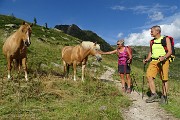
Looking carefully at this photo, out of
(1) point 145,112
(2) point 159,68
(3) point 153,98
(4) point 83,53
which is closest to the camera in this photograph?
(1) point 145,112

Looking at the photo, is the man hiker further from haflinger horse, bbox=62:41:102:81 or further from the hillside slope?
the hillside slope

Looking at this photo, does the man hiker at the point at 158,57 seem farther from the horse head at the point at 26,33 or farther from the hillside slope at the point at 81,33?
the hillside slope at the point at 81,33

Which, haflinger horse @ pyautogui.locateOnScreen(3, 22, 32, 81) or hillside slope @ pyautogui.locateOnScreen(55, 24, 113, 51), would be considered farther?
hillside slope @ pyautogui.locateOnScreen(55, 24, 113, 51)

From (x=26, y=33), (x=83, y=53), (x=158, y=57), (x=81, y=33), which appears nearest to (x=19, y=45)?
(x=26, y=33)

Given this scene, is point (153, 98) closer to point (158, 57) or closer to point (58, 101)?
point (158, 57)

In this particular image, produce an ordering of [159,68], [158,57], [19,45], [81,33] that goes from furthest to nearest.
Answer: [81,33] < [19,45] < [159,68] < [158,57]

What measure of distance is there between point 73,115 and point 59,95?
2747 millimetres

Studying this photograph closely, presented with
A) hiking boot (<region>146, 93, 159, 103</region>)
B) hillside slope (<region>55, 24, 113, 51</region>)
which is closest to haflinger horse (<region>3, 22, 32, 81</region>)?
hiking boot (<region>146, 93, 159, 103</region>)

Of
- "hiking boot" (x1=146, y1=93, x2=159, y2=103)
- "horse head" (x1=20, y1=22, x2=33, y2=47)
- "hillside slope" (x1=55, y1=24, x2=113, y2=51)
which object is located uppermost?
"hillside slope" (x1=55, y1=24, x2=113, y2=51)

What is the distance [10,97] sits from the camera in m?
11.6

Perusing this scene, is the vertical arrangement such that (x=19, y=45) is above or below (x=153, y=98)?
above

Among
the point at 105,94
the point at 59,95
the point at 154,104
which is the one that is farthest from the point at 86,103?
the point at 154,104

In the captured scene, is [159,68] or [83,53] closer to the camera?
[159,68]

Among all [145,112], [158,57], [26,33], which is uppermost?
[26,33]
